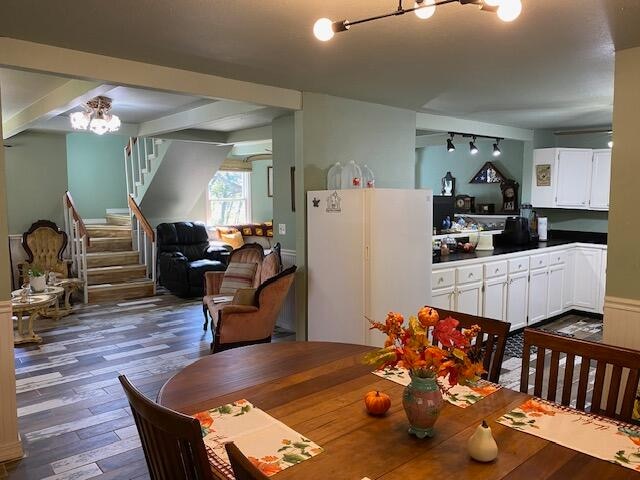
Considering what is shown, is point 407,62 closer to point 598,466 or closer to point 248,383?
point 248,383

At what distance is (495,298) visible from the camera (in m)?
4.89

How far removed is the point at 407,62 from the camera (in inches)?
125

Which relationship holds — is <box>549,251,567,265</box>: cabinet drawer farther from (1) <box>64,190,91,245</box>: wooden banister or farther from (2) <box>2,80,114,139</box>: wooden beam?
(1) <box>64,190,91,245</box>: wooden banister

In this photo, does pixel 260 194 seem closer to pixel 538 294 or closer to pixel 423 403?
pixel 538 294

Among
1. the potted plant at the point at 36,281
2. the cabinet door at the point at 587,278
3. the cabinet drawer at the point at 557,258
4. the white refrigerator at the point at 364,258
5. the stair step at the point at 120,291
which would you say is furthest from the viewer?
the stair step at the point at 120,291

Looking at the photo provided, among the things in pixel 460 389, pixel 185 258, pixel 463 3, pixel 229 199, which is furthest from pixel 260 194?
pixel 463 3

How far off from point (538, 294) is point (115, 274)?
5.71 meters

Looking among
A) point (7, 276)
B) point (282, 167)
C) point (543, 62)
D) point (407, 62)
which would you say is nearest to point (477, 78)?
point (543, 62)

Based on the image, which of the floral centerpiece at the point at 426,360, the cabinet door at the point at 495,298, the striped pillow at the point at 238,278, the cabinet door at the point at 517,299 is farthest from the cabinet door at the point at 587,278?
the floral centerpiece at the point at 426,360

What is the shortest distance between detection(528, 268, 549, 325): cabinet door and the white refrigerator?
1859 mm

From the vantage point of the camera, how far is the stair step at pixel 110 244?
7613 millimetres

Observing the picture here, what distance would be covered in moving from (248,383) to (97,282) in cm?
599

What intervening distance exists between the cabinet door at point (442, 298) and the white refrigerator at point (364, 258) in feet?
0.73

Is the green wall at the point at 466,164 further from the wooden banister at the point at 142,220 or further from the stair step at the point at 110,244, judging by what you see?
the stair step at the point at 110,244
